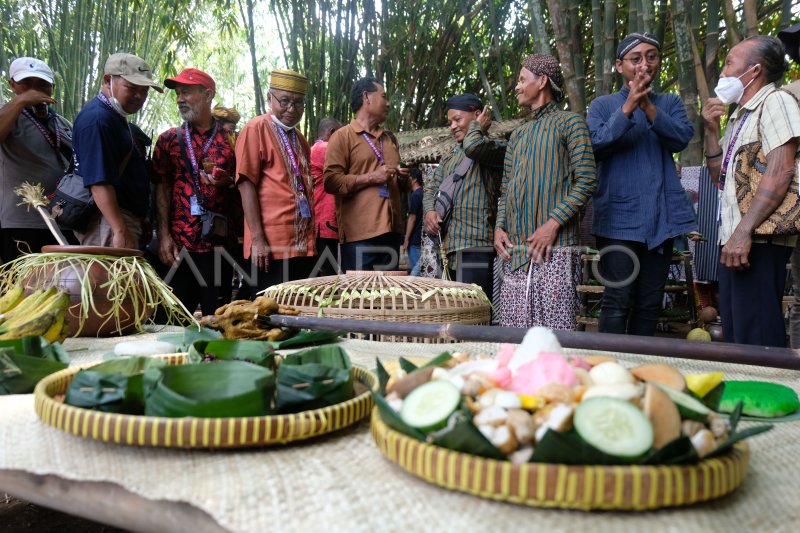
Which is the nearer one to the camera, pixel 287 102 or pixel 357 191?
pixel 287 102

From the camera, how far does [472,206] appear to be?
11.1ft

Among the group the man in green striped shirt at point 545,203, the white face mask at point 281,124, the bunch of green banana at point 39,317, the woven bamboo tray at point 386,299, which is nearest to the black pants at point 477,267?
the man in green striped shirt at point 545,203

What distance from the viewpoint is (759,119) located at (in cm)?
229

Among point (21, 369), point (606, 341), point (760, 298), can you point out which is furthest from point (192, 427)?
point (760, 298)

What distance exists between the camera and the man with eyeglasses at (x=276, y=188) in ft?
10.4

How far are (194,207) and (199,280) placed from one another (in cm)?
38

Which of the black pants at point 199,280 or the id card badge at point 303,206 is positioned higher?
the id card badge at point 303,206

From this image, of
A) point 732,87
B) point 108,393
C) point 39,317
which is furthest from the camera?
point 732,87

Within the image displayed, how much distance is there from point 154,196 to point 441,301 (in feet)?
6.28

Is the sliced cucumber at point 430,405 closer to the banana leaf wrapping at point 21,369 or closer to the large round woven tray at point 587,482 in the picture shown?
the large round woven tray at point 587,482

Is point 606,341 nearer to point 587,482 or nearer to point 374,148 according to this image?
point 587,482

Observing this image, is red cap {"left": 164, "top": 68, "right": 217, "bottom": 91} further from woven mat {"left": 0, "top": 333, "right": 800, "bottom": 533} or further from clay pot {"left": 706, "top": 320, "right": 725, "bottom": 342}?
clay pot {"left": 706, "top": 320, "right": 725, "bottom": 342}

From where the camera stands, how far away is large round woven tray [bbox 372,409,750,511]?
67 cm

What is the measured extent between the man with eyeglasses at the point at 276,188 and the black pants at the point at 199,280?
8.6 inches
